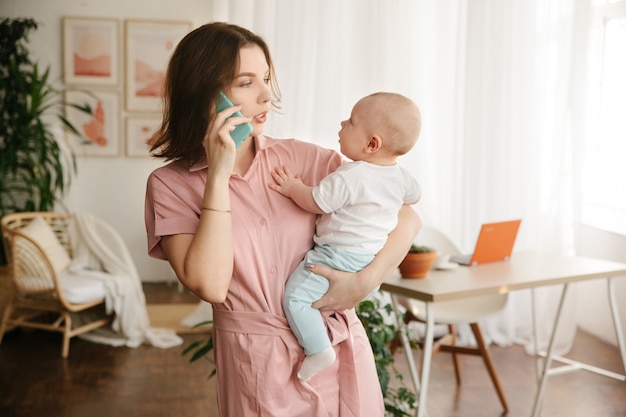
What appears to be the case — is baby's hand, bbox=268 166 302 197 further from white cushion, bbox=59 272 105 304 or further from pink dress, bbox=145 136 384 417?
white cushion, bbox=59 272 105 304

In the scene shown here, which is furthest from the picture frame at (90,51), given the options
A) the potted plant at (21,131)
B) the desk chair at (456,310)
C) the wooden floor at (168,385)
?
the desk chair at (456,310)

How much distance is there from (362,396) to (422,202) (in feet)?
11.1

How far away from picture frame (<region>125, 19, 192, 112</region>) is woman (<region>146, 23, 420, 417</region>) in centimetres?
553

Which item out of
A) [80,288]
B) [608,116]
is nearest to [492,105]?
[608,116]

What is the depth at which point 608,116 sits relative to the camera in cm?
504

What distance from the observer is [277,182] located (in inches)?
67.0

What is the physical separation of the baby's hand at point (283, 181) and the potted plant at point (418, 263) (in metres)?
1.30

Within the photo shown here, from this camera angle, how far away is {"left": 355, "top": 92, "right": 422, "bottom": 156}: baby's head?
6.09 ft

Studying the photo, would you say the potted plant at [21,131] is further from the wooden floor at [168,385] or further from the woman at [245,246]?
the woman at [245,246]

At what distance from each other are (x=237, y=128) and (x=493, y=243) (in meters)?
2.06

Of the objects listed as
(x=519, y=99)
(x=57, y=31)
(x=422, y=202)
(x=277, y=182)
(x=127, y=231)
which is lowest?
Result: (x=127, y=231)

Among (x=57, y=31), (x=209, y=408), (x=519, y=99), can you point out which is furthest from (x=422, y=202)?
(x=57, y=31)

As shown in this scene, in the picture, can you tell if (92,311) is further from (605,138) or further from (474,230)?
(605,138)

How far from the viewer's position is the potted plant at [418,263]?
2.94m
